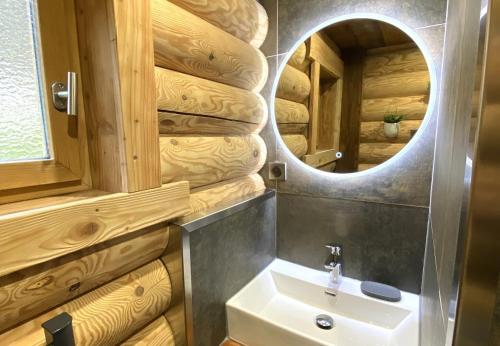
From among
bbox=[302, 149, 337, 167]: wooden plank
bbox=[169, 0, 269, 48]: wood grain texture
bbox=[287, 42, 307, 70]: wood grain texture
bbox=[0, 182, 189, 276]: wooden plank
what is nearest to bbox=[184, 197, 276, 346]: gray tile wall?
→ bbox=[0, 182, 189, 276]: wooden plank

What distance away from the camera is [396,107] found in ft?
3.38

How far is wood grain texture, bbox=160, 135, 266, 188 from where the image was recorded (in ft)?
2.92

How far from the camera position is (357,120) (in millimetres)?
1119

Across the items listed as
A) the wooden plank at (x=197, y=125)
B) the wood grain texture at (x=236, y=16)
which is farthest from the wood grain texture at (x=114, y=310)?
the wood grain texture at (x=236, y=16)

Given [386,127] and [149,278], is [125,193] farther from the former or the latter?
[386,127]

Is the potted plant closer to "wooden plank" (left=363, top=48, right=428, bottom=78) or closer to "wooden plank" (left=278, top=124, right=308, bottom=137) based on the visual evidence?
"wooden plank" (left=363, top=48, right=428, bottom=78)

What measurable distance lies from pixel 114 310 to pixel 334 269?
2.91 feet

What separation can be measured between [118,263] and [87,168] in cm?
29

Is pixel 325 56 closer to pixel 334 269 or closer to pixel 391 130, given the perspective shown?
pixel 391 130

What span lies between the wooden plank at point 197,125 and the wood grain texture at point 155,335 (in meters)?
0.65

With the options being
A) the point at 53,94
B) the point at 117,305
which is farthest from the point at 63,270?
the point at 53,94

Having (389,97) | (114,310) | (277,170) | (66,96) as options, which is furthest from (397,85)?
(114,310)

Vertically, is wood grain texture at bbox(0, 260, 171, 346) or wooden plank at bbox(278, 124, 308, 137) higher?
wooden plank at bbox(278, 124, 308, 137)

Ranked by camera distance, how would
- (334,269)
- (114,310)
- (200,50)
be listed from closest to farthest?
(114,310) → (200,50) → (334,269)
